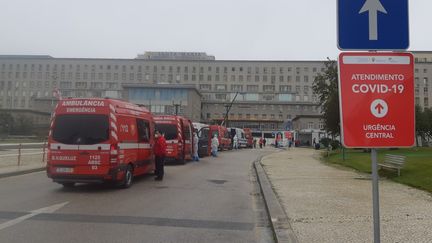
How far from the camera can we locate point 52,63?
471 feet

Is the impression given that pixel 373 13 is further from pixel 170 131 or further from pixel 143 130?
pixel 170 131

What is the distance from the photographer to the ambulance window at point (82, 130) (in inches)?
525

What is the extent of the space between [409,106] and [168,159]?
2204 centimetres

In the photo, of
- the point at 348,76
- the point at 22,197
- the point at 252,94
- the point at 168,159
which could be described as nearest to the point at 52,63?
the point at 252,94

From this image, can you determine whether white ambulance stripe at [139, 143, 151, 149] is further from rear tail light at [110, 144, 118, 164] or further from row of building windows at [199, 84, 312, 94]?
row of building windows at [199, 84, 312, 94]

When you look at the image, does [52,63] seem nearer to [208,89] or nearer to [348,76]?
[208,89]

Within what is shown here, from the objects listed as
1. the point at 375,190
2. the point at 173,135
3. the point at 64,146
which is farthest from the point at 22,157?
the point at 375,190

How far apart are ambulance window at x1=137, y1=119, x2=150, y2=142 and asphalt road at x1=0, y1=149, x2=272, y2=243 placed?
1572mm

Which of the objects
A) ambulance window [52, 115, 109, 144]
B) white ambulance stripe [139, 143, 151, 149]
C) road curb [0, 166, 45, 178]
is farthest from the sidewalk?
road curb [0, 166, 45, 178]

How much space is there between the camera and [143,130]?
53.9 ft

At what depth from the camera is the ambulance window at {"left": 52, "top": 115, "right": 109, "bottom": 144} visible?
1333cm

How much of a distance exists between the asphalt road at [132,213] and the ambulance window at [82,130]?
1.48 meters

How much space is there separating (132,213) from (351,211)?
4.61m

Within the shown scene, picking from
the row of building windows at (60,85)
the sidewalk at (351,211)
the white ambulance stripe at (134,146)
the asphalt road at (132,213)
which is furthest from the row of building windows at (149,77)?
the sidewalk at (351,211)
